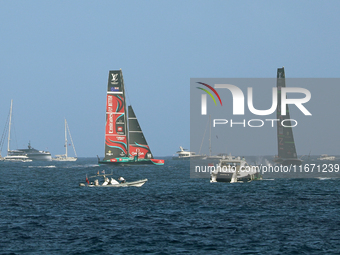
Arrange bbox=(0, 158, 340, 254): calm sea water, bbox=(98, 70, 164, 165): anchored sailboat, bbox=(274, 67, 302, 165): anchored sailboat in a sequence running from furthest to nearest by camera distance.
Result: bbox=(274, 67, 302, 165): anchored sailboat < bbox=(98, 70, 164, 165): anchored sailboat < bbox=(0, 158, 340, 254): calm sea water

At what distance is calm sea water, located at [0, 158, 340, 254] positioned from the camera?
91.6 ft

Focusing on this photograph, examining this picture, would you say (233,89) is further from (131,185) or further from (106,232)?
(106,232)

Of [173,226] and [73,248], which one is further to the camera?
[173,226]

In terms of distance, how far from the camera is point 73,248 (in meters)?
27.5

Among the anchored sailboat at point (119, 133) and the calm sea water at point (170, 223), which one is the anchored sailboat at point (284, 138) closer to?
the anchored sailboat at point (119, 133)

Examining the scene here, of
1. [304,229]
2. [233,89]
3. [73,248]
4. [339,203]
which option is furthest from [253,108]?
[73,248]

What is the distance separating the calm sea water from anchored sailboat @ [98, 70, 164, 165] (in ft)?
210

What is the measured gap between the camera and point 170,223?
35.8m

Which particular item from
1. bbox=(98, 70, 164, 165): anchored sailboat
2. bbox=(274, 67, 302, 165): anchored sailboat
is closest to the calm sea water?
bbox=(98, 70, 164, 165): anchored sailboat

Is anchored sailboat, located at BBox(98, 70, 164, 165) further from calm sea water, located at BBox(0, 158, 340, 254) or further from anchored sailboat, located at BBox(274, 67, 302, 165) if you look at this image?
calm sea water, located at BBox(0, 158, 340, 254)

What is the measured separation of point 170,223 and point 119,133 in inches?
3420

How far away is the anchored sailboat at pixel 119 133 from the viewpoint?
120312 millimetres

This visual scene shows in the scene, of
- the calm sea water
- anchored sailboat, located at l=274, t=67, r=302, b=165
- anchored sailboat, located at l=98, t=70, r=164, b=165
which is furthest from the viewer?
anchored sailboat, located at l=274, t=67, r=302, b=165

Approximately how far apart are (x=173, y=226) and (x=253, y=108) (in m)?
39.0
